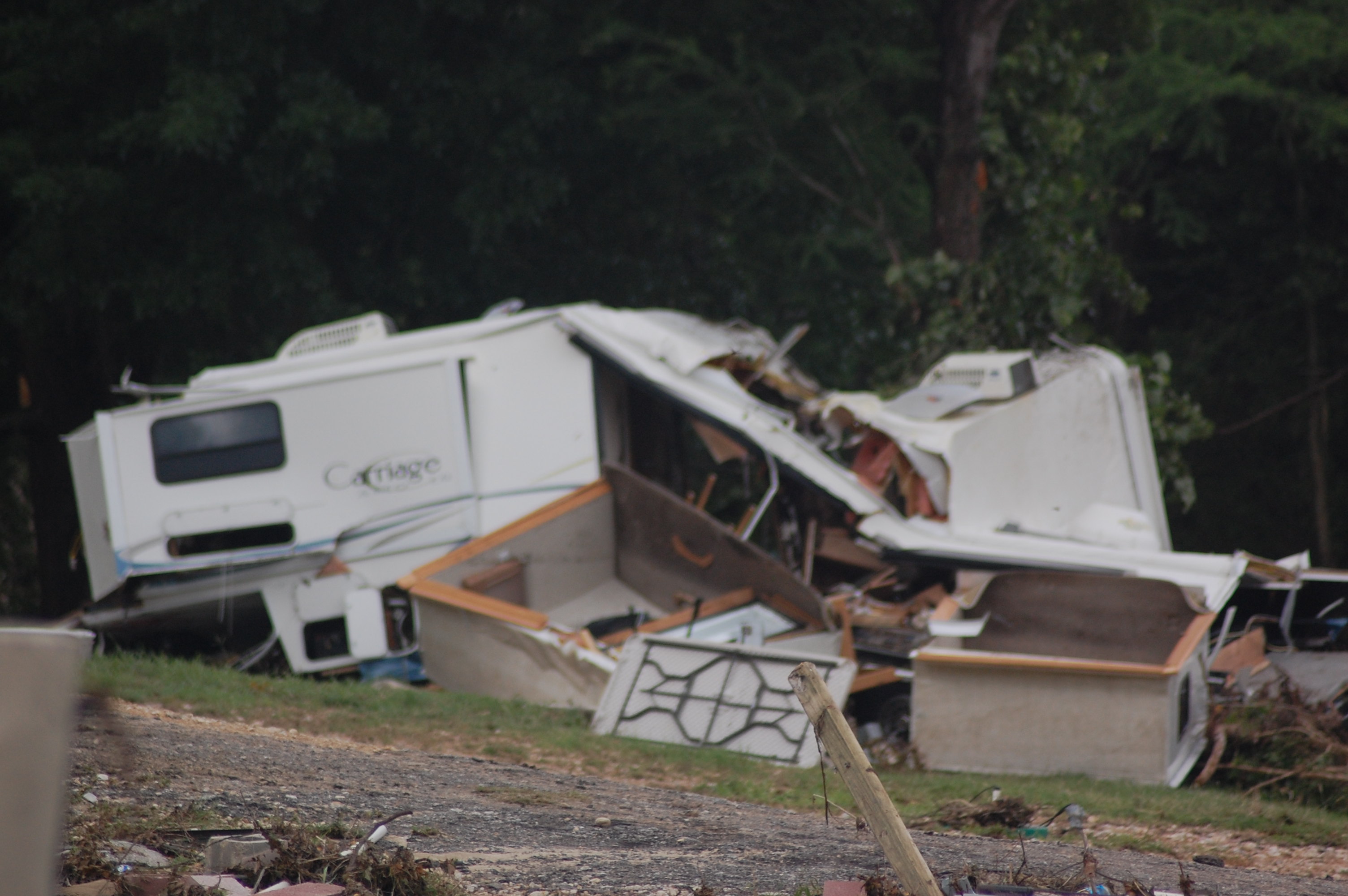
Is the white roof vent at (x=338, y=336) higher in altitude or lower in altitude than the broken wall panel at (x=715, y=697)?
higher

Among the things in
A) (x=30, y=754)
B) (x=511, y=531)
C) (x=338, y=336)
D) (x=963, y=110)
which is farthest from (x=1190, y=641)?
(x=963, y=110)

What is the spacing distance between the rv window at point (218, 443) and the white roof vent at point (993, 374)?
477 cm

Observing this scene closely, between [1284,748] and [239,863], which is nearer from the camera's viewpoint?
[239,863]

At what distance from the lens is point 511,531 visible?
28.6 feet

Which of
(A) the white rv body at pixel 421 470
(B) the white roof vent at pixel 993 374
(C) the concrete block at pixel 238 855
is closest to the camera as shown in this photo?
(C) the concrete block at pixel 238 855

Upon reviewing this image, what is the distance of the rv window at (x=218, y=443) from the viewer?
8.45 meters

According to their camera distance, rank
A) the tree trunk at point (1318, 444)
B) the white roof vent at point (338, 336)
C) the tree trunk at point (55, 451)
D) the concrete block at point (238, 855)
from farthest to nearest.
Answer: the tree trunk at point (1318, 444)
the tree trunk at point (55, 451)
the white roof vent at point (338, 336)
the concrete block at point (238, 855)

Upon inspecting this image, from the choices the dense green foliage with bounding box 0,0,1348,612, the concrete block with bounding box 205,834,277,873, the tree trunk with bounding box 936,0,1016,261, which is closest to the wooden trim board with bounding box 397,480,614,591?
the dense green foliage with bounding box 0,0,1348,612

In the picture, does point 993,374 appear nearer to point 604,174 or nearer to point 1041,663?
point 1041,663

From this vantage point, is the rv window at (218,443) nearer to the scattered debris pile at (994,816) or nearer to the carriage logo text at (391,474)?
the carriage logo text at (391,474)

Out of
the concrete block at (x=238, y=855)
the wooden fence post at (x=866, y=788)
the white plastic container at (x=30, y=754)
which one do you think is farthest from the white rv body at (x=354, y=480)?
the white plastic container at (x=30, y=754)

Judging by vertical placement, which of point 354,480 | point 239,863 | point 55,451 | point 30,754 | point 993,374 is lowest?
point 239,863

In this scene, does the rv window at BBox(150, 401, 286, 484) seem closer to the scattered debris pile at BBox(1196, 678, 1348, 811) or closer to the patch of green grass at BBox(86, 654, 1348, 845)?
the patch of green grass at BBox(86, 654, 1348, 845)

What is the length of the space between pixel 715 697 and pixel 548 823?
7.87 feet
